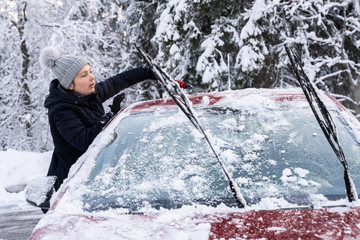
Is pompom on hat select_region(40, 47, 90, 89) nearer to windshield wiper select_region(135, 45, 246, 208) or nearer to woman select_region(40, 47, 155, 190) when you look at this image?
woman select_region(40, 47, 155, 190)

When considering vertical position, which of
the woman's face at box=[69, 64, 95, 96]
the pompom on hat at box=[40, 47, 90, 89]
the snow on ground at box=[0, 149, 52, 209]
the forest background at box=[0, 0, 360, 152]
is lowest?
the snow on ground at box=[0, 149, 52, 209]

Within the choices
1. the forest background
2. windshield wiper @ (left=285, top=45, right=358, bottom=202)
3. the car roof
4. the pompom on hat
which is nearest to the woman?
the pompom on hat

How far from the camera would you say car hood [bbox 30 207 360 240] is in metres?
1.12

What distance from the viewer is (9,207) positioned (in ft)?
18.0

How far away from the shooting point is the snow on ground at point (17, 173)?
5.95m

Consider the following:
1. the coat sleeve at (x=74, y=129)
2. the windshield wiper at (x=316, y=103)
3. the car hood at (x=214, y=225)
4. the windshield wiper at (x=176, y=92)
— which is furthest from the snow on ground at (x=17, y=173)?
the windshield wiper at (x=316, y=103)

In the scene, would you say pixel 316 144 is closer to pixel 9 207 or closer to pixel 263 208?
pixel 263 208

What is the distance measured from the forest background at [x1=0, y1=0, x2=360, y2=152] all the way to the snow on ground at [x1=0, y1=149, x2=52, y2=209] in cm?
350

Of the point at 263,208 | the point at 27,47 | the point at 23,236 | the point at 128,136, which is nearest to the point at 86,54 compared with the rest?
the point at 27,47

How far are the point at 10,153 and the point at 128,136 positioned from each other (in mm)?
6983

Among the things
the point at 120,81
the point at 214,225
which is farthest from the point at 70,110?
the point at 214,225

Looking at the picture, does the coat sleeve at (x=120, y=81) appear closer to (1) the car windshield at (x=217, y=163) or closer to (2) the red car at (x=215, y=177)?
(2) the red car at (x=215, y=177)

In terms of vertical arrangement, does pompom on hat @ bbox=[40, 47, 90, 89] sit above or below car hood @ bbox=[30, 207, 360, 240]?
above

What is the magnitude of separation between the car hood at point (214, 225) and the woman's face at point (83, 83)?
5.05 feet
